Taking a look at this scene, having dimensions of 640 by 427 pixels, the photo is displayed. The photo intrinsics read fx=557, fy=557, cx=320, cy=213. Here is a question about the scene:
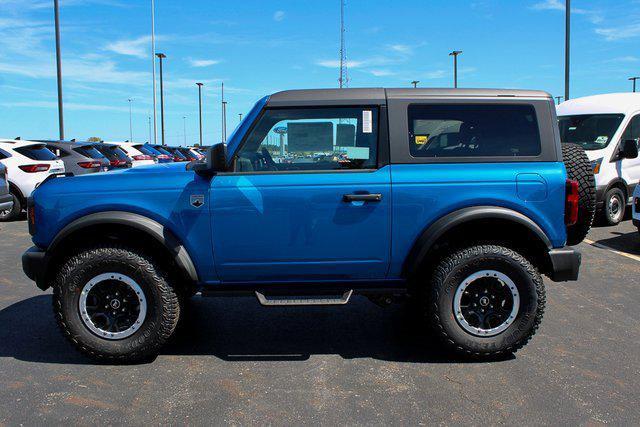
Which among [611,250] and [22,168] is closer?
[611,250]

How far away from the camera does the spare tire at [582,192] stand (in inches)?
168

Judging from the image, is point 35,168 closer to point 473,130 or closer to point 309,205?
point 309,205

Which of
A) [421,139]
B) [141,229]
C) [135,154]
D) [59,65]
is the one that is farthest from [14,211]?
[59,65]

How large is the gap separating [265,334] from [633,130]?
29.5 feet

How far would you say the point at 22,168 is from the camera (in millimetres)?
11586

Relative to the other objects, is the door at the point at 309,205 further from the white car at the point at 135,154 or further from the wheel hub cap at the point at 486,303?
the white car at the point at 135,154

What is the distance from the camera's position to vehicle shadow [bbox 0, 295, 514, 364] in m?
4.19

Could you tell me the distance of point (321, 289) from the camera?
13.2ft

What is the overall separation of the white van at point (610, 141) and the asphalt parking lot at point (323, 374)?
17.6ft

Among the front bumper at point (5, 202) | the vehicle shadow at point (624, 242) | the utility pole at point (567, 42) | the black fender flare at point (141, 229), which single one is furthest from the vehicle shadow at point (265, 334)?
the utility pole at point (567, 42)

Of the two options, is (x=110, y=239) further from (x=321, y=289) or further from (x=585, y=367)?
(x=585, y=367)

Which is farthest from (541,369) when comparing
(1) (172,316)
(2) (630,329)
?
(1) (172,316)

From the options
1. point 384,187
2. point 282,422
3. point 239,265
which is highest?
point 384,187

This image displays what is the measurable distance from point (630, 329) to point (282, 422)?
3.18 metres
